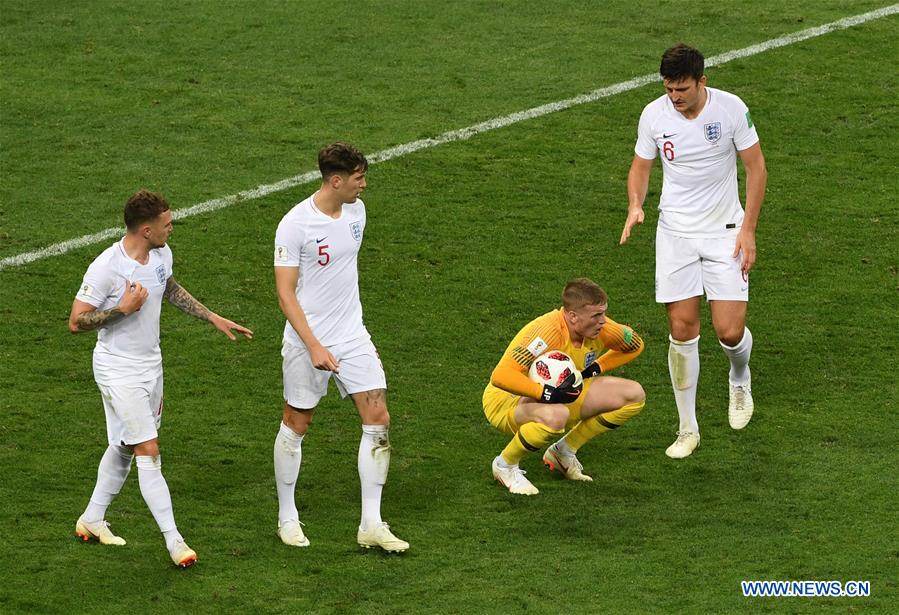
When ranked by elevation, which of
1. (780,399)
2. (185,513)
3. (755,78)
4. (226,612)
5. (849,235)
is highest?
(755,78)

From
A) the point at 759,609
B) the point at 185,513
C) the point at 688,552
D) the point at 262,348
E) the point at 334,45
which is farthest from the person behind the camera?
the point at 334,45

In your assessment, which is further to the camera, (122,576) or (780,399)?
(780,399)

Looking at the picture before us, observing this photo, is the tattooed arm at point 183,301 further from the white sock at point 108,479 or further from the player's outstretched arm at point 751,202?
the player's outstretched arm at point 751,202

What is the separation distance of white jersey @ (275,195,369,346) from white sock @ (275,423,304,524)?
19.4 inches

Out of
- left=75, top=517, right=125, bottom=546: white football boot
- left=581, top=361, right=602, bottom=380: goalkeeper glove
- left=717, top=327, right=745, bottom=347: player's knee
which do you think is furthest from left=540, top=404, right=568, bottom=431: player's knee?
left=75, top=517, right=125, bottom=546: white football boot

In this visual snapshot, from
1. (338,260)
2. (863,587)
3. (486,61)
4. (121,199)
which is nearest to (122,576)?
(338,260)

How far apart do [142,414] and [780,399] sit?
402 centimetres

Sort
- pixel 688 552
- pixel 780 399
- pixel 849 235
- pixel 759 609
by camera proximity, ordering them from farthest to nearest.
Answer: pixel 849 235 → pixel 780 399 → pixel 688 552 → pixel 759 609

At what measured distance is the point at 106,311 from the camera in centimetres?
699

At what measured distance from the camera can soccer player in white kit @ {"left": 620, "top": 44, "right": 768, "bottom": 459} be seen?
8336 mm

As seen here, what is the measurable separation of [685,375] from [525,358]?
121cm

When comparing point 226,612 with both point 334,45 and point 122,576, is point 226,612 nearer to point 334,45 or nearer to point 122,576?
point 122,576

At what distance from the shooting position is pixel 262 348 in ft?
32.7

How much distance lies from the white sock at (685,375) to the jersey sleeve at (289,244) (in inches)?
97.1
